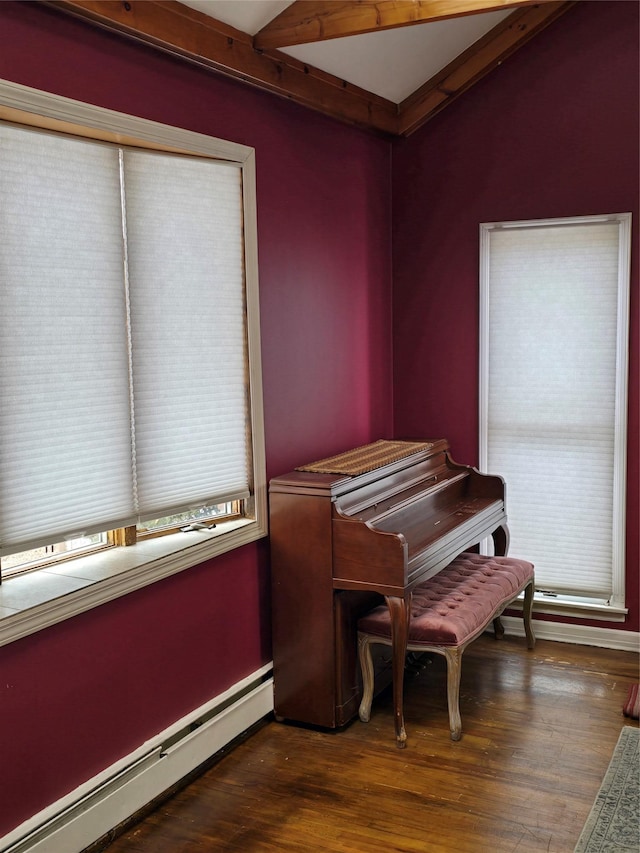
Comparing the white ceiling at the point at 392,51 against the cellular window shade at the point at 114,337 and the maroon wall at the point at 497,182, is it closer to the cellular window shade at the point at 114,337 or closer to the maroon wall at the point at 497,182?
the maroon wall at the point at 497,182

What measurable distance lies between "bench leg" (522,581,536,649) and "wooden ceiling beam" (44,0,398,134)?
2.52 meters

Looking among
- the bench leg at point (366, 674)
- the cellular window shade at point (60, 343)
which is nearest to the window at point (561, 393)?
the bench leg at point (366, 674)

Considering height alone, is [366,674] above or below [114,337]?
below

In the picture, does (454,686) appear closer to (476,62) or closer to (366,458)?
(366,458)

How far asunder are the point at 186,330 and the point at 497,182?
2.12 m

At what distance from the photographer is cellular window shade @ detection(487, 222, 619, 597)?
4367 millimetres

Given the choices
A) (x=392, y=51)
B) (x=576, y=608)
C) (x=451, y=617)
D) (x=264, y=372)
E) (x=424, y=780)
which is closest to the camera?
(x=424, y=780)

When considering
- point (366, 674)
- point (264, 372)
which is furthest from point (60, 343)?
point (366, 674)

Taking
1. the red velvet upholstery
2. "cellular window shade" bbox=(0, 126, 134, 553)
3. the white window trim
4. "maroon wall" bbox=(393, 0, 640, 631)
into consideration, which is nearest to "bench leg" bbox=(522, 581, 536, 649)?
the red velvet upholstery

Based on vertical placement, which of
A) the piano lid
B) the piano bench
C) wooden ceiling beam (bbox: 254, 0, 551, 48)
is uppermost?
wooden ceiling beam (bbox: 254, 0, 551, 48)

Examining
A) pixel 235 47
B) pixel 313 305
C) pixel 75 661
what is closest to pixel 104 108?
pixel 235 47

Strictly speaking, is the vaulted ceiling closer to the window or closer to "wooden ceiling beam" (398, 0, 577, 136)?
"wooden ceiling beam" (398, 0, 577, 136)

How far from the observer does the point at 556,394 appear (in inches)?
177

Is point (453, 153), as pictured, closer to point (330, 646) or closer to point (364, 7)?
point (364, 7)
